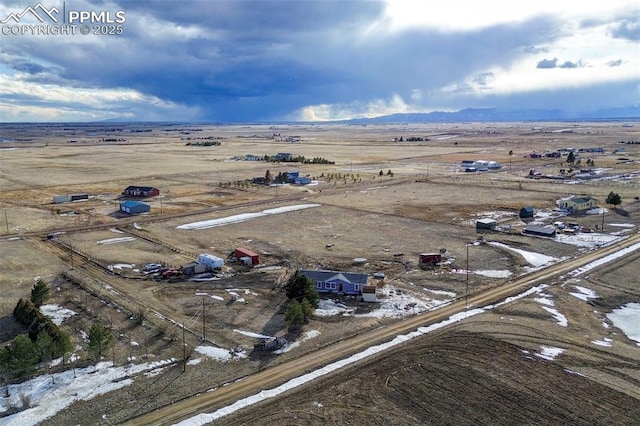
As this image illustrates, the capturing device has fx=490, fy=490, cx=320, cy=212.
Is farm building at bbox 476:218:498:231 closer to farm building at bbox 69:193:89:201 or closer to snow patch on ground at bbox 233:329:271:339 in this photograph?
snow patch on ground at bbox 233:329:271:339

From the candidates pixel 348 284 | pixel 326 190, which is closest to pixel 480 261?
pixel 348 284

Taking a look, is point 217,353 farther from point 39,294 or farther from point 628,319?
point 628,319

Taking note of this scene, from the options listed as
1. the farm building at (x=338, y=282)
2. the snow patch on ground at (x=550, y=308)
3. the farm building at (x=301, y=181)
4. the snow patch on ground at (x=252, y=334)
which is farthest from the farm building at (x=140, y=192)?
the snow patch on ground at (x=550, y=308)

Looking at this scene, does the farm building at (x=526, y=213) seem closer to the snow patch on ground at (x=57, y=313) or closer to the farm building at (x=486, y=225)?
the farm building at (x=486, y=225)

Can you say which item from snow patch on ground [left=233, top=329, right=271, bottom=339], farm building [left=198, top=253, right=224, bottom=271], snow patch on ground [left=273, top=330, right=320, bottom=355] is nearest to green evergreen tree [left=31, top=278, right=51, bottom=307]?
farm building [left=198, top=253, right=224, bottom=271]

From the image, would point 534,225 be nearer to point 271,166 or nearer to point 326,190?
point 326,190

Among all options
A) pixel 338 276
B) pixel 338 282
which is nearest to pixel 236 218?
pixel 338 276
